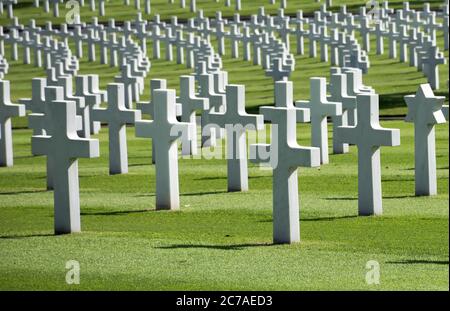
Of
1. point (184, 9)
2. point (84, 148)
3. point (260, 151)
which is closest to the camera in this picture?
point (260, 151)

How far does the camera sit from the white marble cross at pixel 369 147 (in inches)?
586

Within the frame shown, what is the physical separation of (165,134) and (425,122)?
2.62 metres

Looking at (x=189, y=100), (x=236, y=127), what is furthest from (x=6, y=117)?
(x=236, y=127)

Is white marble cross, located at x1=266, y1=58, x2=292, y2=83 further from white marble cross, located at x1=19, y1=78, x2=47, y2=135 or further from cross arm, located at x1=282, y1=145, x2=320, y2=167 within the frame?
cross arm, located at x1=282, y1=145, x2=320, y2=167

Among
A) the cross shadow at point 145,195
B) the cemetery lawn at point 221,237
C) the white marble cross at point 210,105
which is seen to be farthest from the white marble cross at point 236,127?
the white marble cross at point 210,105

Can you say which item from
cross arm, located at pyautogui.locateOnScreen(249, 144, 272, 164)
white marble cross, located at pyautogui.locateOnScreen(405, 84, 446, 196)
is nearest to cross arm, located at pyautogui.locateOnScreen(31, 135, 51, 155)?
cross arm, located at pyautogui.locateOnScreen(249, 144, 272, 164)

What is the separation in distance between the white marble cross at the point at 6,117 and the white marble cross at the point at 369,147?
19.8 ft

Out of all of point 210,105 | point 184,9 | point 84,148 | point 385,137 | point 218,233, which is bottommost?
point 184,9

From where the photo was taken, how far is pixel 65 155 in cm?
1409

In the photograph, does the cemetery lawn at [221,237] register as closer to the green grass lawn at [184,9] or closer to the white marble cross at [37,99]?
the white marble cross at [37,99]

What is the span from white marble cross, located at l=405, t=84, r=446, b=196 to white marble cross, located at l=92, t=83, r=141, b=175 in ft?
12.1

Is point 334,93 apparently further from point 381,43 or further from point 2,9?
point 2,9

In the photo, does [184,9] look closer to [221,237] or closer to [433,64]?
[433,64]

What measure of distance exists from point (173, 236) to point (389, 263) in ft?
Answer: 7.92
